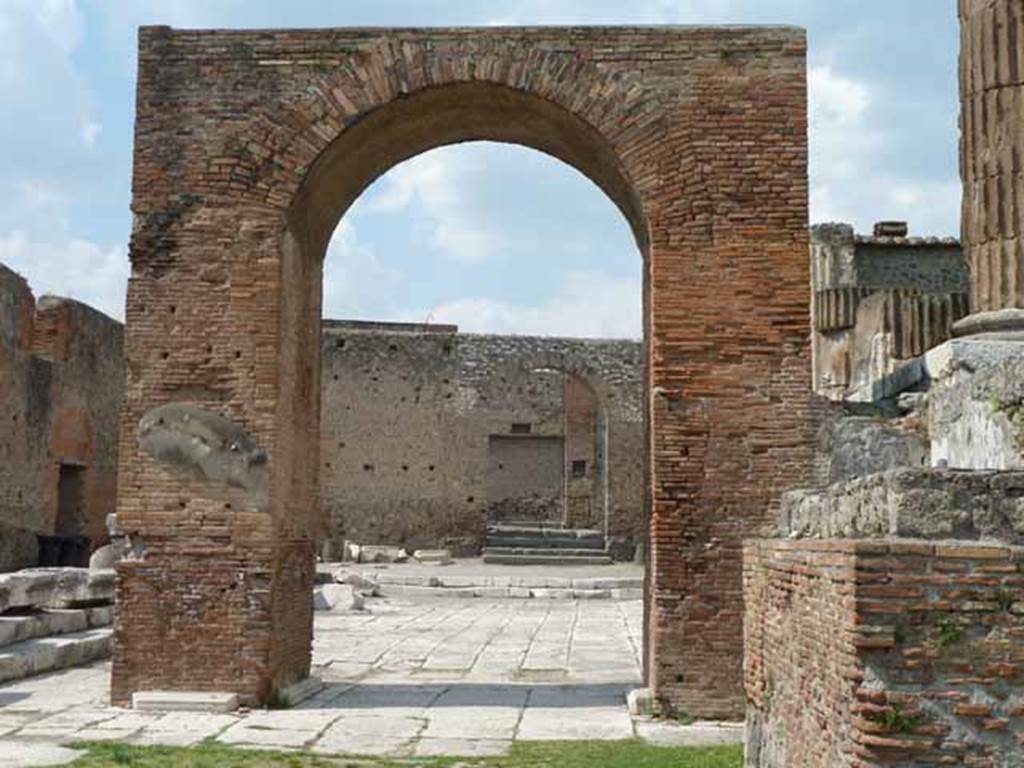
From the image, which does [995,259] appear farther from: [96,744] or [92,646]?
[92,646]

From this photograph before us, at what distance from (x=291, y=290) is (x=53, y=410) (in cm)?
1035

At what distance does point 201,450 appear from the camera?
9.09 metres

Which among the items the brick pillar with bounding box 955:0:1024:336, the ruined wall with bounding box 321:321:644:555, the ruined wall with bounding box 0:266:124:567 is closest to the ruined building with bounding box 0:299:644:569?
the ruined wall with bounding box 321:321:644:555

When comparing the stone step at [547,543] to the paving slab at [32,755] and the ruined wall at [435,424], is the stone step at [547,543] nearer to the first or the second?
the ruined wall at [435,424]

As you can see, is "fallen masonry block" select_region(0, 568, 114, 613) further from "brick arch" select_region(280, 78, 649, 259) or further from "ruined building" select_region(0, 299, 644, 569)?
"ruined building" select_region(0, 299, 644, 569)

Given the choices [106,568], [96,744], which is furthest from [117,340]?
[96,744]

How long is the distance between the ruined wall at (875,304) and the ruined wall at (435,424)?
15.7ft

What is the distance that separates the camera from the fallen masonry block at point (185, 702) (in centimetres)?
872

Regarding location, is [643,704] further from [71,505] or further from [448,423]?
[448,423]

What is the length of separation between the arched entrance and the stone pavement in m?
0.55

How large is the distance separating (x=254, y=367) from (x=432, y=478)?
1804 centimetres

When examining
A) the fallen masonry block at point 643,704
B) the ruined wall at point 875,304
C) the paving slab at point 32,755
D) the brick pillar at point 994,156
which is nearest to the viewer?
the paving slab at point 32,755

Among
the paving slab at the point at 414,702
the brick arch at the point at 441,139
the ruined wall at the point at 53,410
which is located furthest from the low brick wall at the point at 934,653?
the ruined wall at the point at 53,410

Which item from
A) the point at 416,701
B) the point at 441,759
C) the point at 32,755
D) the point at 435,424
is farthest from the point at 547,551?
the point at 32,755
